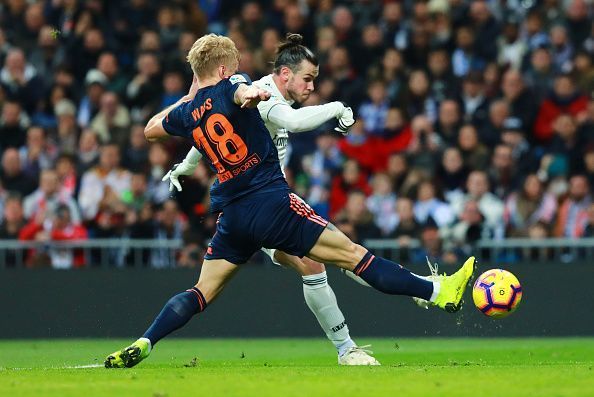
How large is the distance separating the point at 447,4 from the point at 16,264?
7129mm

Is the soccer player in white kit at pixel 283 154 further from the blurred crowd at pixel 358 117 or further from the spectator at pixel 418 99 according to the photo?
the spectator at pixel 418 99

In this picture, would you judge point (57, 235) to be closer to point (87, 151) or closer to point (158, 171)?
point (158, 171)

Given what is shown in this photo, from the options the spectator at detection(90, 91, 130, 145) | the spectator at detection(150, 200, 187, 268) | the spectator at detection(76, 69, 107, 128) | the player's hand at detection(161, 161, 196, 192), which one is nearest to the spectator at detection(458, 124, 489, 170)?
the spectator at detection(150, 200, 187, 268)

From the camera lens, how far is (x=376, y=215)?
52.1 ft

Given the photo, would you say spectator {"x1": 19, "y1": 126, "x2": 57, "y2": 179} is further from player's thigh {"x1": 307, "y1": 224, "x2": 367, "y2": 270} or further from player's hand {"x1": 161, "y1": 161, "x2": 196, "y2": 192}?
player's thigh {"x1": 307, "y1": 224, "x2": 367, "y2": 270}

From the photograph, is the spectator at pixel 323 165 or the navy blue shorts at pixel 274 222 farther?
the spectator at pixel 323 165

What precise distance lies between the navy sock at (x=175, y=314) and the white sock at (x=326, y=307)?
3.23ft

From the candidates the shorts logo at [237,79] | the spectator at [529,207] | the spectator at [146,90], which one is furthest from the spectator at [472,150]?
the shorts logo at [237,79]

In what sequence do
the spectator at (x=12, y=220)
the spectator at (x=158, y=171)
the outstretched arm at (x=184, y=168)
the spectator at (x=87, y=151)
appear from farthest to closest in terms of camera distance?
1. the spectator at (x=87, y=151)
2. the spectator at (x=158, y=171)
3. the spectator at (x=12, y=220)
4. the outstretched arm at (x=184, y=168)

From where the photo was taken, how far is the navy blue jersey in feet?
30.5

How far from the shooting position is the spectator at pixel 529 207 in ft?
50.9

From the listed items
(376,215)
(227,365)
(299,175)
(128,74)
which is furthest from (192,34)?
(227,365)

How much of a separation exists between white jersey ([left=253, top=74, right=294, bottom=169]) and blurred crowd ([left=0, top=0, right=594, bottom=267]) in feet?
17.4

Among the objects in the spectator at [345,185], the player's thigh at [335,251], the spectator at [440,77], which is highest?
the spectator at [440,77]
